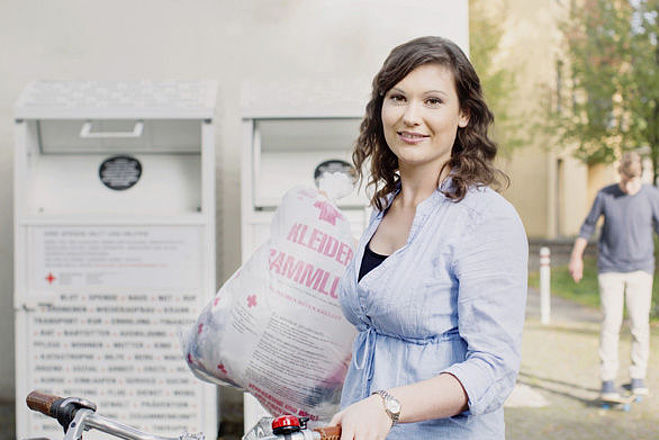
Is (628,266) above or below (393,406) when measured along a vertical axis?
below

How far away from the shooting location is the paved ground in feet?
15.2

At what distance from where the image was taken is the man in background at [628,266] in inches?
209

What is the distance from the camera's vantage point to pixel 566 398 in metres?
5.59

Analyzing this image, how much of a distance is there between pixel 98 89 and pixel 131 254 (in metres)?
0.83

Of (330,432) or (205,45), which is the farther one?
(205,45)

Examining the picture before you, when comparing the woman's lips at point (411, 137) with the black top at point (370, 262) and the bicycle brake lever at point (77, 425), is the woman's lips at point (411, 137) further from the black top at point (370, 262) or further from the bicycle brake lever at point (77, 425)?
the bicycle brake lever at point (77, 425)

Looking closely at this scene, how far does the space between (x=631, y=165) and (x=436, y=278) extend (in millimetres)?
4455

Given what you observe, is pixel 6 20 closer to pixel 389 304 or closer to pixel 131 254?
pixel 131 254

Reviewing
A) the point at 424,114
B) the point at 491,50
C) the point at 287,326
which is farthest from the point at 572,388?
the point at 491,50

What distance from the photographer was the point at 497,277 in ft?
4.18

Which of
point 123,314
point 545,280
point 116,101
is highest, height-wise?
point 116,101

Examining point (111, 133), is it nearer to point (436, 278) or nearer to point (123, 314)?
point (123, 314)

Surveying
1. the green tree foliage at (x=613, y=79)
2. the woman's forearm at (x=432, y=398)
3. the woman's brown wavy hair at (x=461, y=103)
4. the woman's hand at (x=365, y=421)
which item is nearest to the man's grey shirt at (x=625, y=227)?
the woman's brown wavy hair at (x=461, y=103)

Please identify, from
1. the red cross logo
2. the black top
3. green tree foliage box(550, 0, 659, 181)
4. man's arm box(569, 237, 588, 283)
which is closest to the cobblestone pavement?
man's arm box(569, 237, 588, 283)
